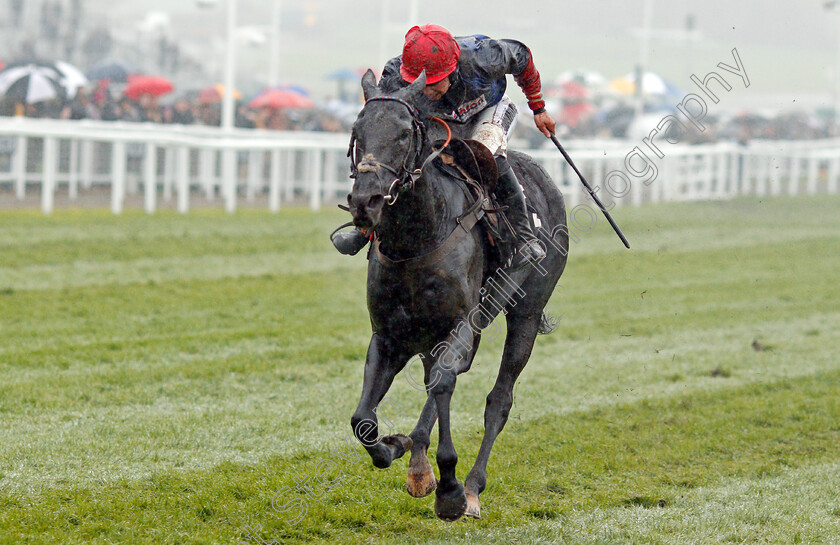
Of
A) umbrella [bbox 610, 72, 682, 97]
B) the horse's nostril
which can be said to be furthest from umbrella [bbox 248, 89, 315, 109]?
the horse's nostril

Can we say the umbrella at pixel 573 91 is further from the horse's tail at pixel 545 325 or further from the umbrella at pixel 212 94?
the horse's tail at pixel 545 325

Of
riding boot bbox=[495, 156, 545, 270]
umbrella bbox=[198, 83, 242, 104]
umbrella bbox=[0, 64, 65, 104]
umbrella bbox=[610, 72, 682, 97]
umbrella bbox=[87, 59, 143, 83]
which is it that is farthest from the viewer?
umbrella bbox=[198, 83, 242, 104]

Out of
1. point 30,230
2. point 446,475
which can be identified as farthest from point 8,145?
point 446,475

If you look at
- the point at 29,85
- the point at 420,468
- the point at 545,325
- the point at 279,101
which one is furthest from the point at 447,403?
the point at 279,101

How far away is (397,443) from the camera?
167 inches

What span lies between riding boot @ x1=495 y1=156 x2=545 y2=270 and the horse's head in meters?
0.90

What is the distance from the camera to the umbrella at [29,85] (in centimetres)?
1550

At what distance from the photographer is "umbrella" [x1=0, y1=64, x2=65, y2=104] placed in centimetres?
1550

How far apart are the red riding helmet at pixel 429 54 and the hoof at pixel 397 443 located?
137 cm

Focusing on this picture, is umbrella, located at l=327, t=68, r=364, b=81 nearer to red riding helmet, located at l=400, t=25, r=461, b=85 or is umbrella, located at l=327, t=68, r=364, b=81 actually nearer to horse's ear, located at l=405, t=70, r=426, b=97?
red riding helmet, located at l=400, t=25, r=461, b=85

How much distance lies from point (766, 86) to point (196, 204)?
13.4m

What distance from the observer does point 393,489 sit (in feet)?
15.9

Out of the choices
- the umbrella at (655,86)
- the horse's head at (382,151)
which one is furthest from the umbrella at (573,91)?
the horse's head at (382,151)

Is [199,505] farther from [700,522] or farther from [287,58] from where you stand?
[287,58]
